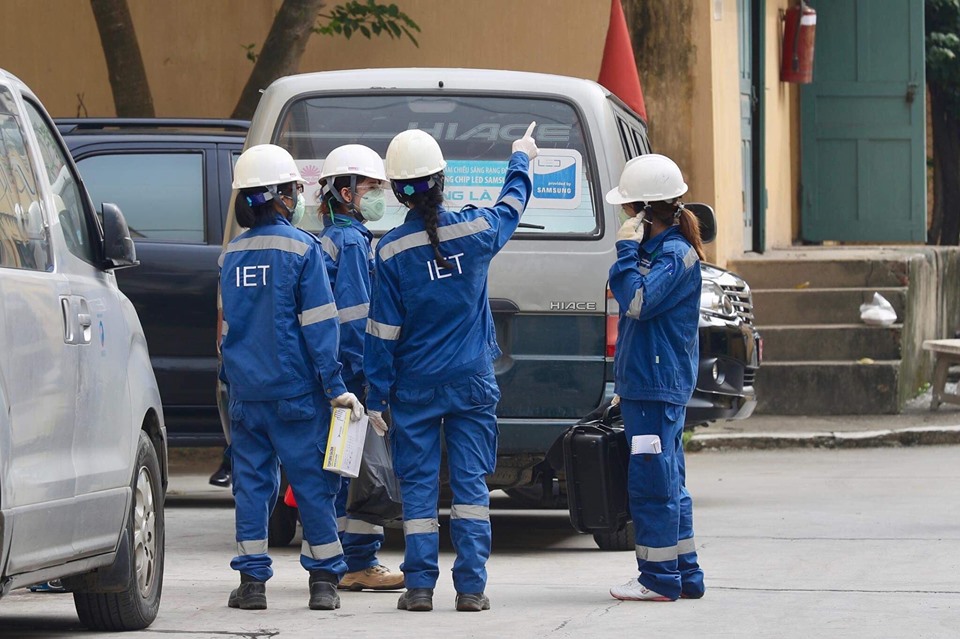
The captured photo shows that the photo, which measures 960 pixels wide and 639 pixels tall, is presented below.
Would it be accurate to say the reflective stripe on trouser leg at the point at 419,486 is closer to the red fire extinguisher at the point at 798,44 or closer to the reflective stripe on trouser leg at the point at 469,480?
the reflective stripe on trouser leg at the point at 469,480

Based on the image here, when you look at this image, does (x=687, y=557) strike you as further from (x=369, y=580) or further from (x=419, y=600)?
(x=369, y=580)

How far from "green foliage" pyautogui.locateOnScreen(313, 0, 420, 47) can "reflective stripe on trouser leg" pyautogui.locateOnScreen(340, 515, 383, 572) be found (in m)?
7.51

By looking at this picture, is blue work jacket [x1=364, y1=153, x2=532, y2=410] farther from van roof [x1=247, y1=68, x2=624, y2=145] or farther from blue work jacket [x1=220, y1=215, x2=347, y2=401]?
van roof [x1=247, y1=68, x2=624, y2=145]

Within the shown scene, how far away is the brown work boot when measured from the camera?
6957 mm

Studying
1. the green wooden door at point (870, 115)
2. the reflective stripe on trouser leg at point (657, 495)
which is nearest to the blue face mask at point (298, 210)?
the reflective stripe on trouser leg at point (657, 495)

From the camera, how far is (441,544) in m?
8.52

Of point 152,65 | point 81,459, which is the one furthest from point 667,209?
point 152,65

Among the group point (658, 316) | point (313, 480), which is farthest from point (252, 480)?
point (658, 316)

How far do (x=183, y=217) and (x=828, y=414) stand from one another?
20.1ft

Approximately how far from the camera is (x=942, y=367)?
14.1 metres

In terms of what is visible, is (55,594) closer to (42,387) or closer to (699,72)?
(42,387)

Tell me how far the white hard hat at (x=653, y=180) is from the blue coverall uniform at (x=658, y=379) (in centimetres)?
16

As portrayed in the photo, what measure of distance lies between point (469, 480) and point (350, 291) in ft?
3.22

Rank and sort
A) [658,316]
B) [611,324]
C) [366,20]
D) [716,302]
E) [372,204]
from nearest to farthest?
1. [658,316]
2. [372,204]
3. [611,324]
4. [716,302]
5. [366,20]
